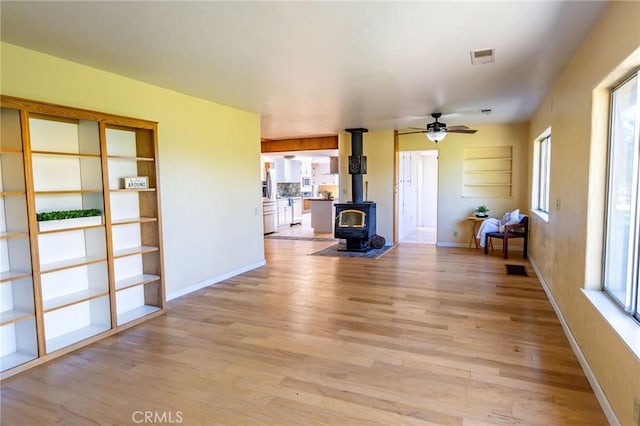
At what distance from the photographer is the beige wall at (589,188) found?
196 centimetres

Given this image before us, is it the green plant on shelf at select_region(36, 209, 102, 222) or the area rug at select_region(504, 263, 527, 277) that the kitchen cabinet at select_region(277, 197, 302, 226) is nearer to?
the area rug at select_region(504, 263, 527, 277)

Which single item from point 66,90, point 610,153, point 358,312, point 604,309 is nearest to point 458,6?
point 610,153

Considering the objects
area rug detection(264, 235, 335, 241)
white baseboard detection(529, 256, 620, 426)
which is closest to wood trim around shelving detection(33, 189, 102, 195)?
white baseboard detection(529, 256, 620, 426)

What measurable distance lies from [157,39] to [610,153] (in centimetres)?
330

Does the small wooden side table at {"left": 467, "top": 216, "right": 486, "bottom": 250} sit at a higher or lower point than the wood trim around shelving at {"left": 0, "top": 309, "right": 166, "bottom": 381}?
higher

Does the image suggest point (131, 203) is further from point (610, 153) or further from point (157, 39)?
point (610, 153)

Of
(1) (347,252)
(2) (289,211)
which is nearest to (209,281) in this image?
(1) (347,252)

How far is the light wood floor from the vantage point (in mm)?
2191

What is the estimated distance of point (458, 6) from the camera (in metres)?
2.25

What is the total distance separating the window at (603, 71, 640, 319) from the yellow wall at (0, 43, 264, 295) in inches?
161

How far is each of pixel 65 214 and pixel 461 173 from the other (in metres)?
6.78

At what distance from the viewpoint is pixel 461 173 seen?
7.57m

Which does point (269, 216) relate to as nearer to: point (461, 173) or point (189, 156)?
point (461, 173)

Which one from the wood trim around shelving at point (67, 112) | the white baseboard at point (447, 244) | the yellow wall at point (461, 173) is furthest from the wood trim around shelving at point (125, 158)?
the white baseboard at point (447, 244)
